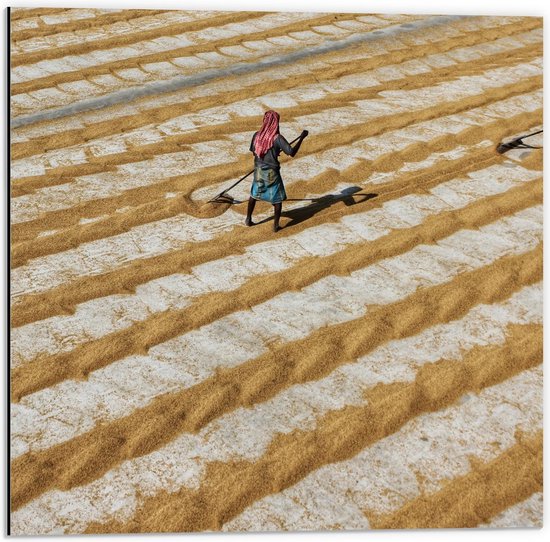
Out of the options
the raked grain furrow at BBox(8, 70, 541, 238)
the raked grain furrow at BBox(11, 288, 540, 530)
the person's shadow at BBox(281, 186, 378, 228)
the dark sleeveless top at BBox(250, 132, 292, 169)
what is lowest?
the raked grain furrow at BBox(11, 288, 540, 530)

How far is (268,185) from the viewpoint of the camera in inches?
195

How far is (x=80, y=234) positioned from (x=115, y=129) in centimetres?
175

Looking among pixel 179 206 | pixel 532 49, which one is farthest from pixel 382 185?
pixel 532 49

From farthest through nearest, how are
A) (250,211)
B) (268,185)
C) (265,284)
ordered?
1. (250,211)
2. (268,185)
3. (265,284)

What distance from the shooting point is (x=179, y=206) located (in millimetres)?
5355

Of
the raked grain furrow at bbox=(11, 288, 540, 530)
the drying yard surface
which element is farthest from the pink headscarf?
the raked grain furrow at bbox=(11, 288, 540, 530)

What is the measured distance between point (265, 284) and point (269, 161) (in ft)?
2.90

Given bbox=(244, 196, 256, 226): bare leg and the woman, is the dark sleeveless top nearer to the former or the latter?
the woman

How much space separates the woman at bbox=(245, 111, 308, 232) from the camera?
4.72m

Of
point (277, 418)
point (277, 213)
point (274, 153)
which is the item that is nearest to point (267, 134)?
point (274, 153)

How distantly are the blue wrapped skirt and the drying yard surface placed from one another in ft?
0.97

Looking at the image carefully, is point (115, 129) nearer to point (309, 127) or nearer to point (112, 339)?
point (309, 127)

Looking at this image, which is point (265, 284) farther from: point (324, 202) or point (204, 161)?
point (204, 161)

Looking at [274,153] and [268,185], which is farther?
[268,185]
